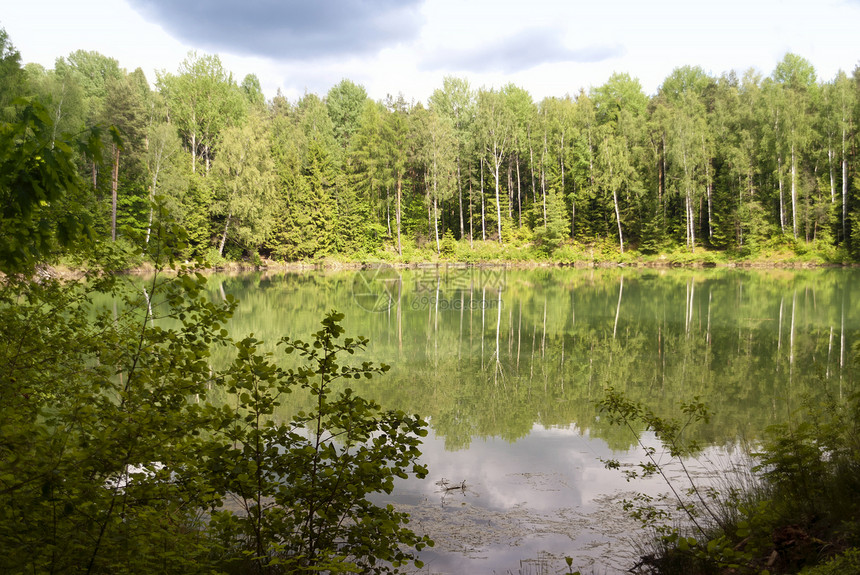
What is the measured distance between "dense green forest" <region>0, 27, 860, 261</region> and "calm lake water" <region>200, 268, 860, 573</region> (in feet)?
58.7

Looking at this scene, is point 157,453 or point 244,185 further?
point 244,185

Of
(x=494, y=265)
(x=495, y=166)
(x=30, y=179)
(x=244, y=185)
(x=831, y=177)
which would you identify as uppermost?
(x=495, y=166)

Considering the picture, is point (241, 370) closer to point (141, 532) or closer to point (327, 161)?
point (141, 532)

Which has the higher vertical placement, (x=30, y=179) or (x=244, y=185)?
(x=244, y=185)

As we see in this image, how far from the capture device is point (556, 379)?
1215 cm

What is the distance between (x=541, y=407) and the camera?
33.7 ft

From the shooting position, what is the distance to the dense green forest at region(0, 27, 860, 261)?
42688 mm

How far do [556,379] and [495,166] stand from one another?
4304 cm

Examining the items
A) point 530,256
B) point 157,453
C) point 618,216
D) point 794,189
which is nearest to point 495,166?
point 530,256

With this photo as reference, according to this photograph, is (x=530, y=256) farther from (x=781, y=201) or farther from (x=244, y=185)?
(x=244, y=185)

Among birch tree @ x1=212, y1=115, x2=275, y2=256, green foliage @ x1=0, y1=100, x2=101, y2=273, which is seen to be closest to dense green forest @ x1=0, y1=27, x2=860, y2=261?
birch tree @ x1=212, y1=115, x2=275, y2=256

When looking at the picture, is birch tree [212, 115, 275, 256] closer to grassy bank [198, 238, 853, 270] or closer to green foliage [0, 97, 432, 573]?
grassy bank [198, 238, 853, 270]

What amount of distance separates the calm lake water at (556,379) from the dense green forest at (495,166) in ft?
58.7

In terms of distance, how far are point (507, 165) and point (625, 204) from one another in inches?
471
